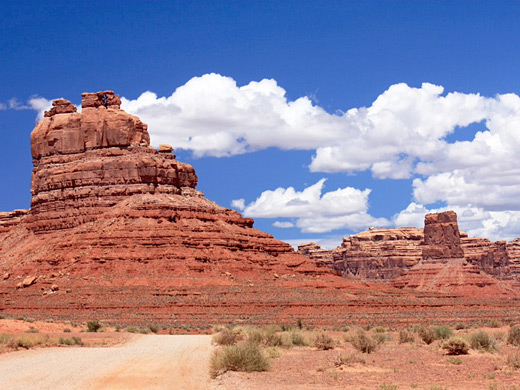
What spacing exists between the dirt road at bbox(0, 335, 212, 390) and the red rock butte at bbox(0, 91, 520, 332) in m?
21.8

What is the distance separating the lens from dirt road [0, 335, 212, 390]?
58.0ft

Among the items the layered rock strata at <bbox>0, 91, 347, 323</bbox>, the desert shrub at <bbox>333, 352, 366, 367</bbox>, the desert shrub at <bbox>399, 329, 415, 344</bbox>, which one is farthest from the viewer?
the layered rock strata at <bbox>0, 91, 347, 323</bbox>

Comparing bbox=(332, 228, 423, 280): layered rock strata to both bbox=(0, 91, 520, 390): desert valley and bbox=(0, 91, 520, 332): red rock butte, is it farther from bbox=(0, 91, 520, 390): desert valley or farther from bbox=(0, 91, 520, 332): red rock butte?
bbox=(0, 91, 520, 390): desert valley

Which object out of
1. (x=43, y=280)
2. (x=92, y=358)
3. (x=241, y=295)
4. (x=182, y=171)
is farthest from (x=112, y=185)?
(x=92, y=358)

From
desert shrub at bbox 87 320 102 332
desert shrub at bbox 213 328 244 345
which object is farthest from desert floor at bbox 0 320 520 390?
desert shrub at bbox 87 320 102 332

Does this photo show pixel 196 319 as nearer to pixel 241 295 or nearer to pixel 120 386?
pixel 241 295

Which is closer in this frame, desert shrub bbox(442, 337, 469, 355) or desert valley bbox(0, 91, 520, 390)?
desert shrub bbox(442, 337, 469, 355)

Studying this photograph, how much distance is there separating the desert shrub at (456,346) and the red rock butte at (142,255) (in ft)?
79.6

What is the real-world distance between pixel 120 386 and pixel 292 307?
1635 inches

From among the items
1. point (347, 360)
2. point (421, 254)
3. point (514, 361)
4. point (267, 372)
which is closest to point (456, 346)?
point (514, 361)

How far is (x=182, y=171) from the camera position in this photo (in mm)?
89125

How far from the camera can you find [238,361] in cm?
2009

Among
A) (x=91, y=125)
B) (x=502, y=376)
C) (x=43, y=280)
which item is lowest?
(x=502, y=376)

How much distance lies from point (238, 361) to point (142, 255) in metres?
51.9
